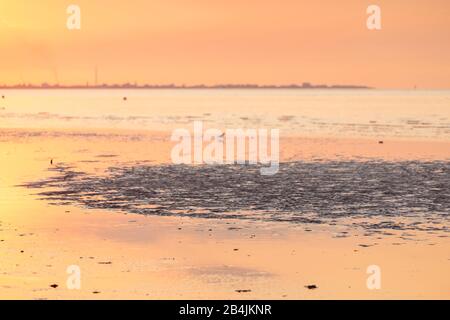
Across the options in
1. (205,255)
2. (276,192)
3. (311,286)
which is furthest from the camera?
(276,192)

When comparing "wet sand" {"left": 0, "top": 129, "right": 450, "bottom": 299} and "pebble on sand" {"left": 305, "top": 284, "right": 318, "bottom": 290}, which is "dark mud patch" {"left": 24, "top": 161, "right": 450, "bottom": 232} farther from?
"pebble on sand" {"left": 305, "top": 284, "right": 318, "bottom": 290}

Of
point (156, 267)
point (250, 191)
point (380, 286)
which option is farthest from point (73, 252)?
point (250, 191)

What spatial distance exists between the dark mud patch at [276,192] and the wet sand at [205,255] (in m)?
0.67

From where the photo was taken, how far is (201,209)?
76.1 ft

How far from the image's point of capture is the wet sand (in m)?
13.8

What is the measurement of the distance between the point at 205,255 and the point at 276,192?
1061cm

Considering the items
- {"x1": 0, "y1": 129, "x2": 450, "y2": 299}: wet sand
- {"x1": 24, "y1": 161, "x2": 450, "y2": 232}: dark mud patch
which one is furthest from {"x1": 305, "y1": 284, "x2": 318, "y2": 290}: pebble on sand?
{"x1": 24, "y1": 161, "x2": 450, "y2": 232}: dark mud patch

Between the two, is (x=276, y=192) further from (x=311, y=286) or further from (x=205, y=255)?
(x=311, y=286)

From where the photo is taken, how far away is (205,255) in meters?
16.6

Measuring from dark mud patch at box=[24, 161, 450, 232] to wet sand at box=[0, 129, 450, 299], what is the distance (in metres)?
0.67

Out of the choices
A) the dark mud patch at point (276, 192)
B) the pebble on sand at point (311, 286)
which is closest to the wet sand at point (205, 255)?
the pebble on sand at point (311, 286)

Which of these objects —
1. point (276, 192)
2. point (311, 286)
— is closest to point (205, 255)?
point (311, 286)

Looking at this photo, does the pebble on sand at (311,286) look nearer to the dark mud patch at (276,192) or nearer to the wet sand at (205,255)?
the wet sand at (205,255)

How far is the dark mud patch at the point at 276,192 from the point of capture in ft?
72.5
